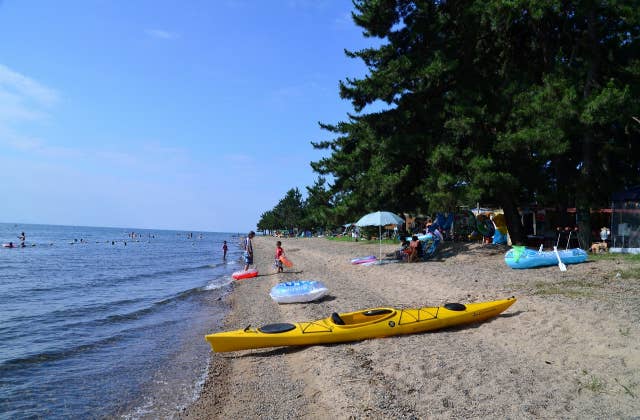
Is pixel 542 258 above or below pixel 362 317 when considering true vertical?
above

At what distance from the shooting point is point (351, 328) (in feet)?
23.9

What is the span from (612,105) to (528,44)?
7427 mm

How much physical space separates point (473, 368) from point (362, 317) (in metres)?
2.56

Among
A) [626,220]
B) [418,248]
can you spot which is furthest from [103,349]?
[626,220]

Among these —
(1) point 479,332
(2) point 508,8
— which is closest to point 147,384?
(1) point 479,332

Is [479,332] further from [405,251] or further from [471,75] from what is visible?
[471,75]

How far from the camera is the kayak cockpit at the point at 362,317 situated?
293 inches

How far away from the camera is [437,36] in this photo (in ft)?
57.3

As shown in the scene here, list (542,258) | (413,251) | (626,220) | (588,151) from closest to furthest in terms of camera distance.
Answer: (542,258) < (626,220) < (588,151) < (413,251)

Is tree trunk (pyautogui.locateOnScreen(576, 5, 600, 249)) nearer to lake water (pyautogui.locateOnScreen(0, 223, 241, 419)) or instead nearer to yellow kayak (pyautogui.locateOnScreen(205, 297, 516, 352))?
yellow kayak (pyautogui.locateOnScreen(205, 297, 516, 352))

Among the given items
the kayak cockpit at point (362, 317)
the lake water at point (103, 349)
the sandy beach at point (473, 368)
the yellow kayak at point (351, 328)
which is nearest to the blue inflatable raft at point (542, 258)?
the sandy beach at point (473, 368)

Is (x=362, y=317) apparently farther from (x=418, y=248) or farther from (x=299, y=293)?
(x=418, y=248)

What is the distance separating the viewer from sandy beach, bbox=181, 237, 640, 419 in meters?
4.67

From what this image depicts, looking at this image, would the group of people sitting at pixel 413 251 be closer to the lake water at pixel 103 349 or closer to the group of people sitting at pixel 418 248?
the group of people sitting at pixel 418 248
